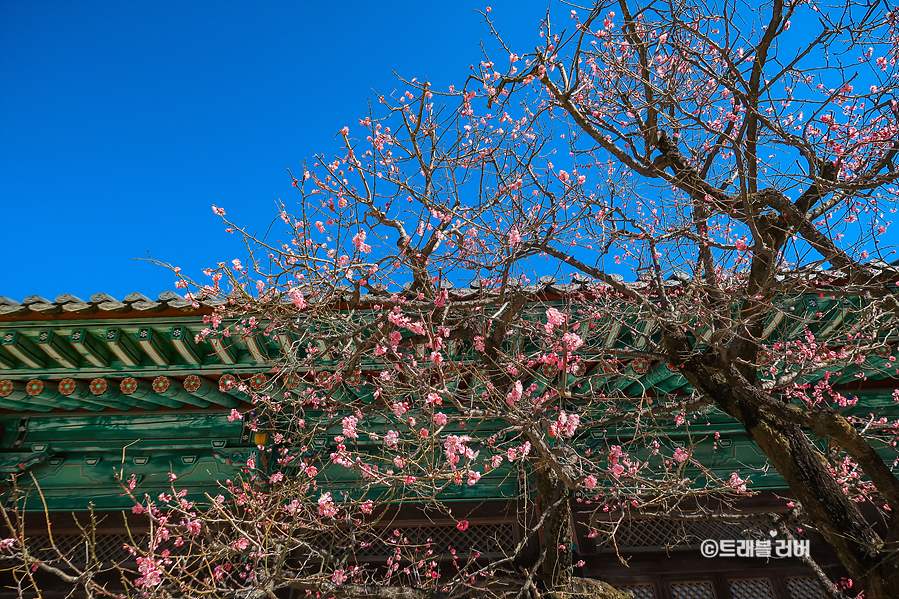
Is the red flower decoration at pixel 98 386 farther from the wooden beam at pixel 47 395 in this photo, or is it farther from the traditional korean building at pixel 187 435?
the wooden beam at pixel 47 395

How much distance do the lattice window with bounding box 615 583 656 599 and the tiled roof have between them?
5105 millimetres

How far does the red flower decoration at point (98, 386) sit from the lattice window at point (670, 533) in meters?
5.55

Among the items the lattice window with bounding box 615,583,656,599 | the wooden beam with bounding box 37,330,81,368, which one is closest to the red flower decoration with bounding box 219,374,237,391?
the wooden beam with bounding box 37,330,81,368

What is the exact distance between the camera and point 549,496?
398 cm

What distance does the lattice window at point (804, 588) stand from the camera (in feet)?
15.7

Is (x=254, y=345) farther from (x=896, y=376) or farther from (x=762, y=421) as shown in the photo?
(x=896, y=376)

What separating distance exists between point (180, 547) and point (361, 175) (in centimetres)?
467

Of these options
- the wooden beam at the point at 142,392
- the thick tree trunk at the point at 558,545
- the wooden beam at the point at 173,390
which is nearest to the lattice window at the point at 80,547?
the wooden beam at the point at 142,392

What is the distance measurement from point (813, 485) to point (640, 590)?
2.62 meters

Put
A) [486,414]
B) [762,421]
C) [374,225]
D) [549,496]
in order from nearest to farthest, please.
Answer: [486,414]
[762,421]
[374,225]
[549,496]

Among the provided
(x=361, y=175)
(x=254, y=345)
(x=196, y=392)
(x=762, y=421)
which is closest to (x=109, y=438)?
(x=196, y=392)

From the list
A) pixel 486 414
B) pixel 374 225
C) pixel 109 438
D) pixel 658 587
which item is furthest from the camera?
pixel 109 438

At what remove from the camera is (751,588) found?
4.85 m

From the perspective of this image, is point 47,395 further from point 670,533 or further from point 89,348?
point 670,533
